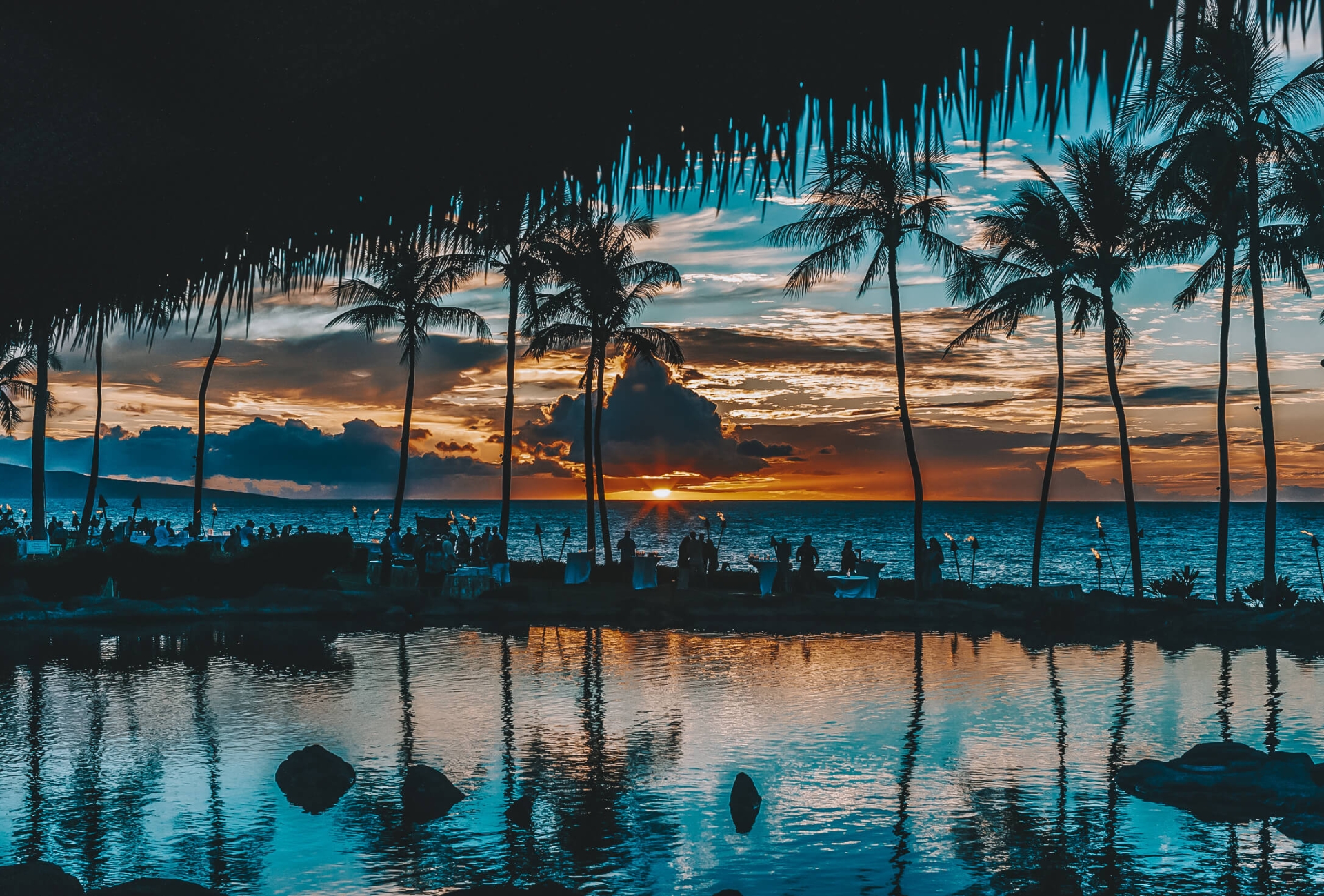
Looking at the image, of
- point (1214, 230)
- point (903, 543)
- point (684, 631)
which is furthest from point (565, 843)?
point (903, 543)

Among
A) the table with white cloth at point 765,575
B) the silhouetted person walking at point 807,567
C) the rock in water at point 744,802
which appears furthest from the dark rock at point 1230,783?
the silhouetted person walking at point 807,567

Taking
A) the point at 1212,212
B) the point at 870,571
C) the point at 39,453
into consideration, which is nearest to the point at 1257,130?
the point at 1212,212

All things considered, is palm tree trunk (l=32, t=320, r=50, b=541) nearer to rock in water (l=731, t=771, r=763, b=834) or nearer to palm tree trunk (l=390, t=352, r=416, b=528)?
palm tree trunk (l=390, t=352, r=416, b=528)

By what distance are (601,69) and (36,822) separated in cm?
987

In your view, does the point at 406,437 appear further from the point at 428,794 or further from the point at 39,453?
the point at 428,794

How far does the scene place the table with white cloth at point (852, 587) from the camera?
27.4m

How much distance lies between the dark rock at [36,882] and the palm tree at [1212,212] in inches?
935

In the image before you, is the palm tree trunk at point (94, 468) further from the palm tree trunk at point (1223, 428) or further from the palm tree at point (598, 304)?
the palm tree trunk at point (1223, 428)

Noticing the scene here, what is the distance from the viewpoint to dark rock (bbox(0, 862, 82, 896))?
664 centimetres

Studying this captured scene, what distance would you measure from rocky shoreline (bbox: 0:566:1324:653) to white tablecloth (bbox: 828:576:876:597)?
2.63 ft

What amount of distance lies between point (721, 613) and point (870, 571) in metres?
4.68

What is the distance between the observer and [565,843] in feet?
29.5

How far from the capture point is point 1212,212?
23.2m

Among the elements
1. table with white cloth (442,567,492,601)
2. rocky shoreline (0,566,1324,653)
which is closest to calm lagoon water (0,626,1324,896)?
rocky shoreline (0,566,1324,653)
